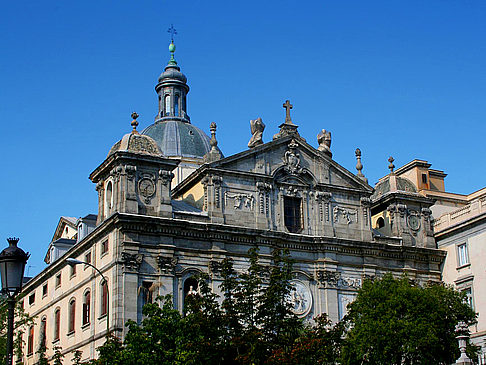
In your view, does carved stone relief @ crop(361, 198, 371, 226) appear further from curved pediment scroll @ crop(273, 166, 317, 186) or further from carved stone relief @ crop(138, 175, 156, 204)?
carved stone relief @ crop(138, 175, 156, 204)

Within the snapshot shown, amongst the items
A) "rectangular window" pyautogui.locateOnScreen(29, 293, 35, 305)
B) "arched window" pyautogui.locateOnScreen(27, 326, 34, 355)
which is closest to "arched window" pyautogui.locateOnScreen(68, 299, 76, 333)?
"arched window" pyautogui.locateOnScreen(27, 326, 34, 355)

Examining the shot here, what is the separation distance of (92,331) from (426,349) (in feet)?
59.2

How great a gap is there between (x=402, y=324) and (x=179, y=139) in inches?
1245

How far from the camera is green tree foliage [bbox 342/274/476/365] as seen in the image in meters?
38.5

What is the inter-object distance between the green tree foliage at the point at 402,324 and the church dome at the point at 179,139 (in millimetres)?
27065

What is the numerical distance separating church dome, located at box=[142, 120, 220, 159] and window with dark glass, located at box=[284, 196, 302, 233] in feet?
57.2

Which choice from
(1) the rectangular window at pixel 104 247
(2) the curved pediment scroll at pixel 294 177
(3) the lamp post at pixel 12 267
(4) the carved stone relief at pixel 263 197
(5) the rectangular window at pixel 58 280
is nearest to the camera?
(3) the lamp post at pixel 12 267

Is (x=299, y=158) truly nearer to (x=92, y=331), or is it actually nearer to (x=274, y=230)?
(x=274, y=230)

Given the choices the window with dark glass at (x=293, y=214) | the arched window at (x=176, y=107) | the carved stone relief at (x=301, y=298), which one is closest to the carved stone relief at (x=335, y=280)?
the carved stone relief at (x=301, y=298)

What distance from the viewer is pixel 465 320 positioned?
40.8 metres

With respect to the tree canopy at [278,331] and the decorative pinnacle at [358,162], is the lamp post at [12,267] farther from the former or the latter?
the decorative pinnacle at [358,162]

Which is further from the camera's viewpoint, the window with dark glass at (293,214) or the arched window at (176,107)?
the arched window at (176,107)

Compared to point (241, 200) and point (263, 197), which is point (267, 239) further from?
point (241, 200)

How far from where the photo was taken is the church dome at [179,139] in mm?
64812
